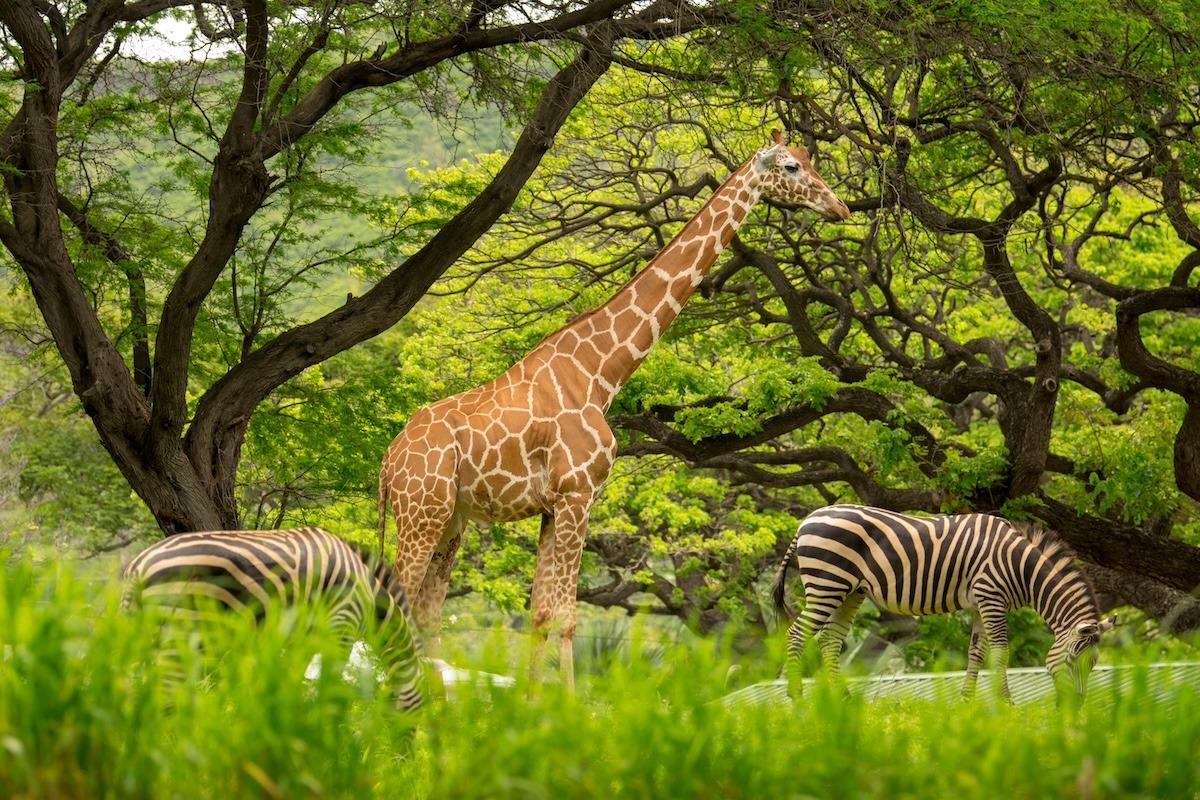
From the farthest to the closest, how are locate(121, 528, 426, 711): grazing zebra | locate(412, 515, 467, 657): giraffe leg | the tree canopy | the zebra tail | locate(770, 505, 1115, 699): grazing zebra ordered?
1. the tree canopy
2. the zebra tail
3. locate(412, 515, 467, 657): giraffe leg
4. locate(770, 505, 1115, 699): grazing zebra
5. locate(121, 528, 426, 711): grazing zebra

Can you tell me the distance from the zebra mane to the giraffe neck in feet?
8.77

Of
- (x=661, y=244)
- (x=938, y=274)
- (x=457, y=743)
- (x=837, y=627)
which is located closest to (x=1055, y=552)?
(x=837, y=627)

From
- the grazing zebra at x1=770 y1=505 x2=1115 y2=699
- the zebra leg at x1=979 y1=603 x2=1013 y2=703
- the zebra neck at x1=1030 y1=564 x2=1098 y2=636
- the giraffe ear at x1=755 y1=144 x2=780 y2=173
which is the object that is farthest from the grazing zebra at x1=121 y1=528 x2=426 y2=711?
the giraffe ear at x1=755 y1=144 x2=780 y2=173

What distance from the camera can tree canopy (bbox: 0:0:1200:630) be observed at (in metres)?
9.94

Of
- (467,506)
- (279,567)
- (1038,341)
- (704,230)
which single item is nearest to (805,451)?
(1038,341)

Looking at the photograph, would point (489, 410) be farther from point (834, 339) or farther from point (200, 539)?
point (834, 339)

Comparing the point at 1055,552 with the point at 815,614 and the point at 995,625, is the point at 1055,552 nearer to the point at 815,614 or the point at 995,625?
the point at 995,625

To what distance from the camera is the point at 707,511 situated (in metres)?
23.1

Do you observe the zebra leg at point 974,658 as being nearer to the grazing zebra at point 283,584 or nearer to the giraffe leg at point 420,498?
the giraffe leg at point 420,498

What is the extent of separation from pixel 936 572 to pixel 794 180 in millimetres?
2755

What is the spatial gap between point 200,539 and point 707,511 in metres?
18.1

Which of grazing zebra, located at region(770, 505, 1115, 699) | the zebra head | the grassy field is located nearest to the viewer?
the grassy field

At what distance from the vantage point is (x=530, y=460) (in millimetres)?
7910

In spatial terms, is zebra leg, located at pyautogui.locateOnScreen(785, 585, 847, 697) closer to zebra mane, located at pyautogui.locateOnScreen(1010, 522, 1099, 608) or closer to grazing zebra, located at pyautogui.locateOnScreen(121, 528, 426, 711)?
zebra mane, located at pyautogui.locateOnScreen(1010, 522, 1099, 608)
